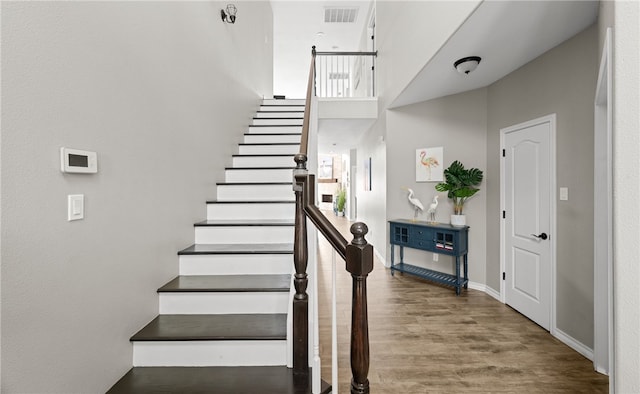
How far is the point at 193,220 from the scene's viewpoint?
100 inches

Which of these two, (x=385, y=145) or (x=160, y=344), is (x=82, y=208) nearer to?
(x=160, y=344)

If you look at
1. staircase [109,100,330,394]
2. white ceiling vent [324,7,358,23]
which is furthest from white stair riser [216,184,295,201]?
white ceiling vent [324,7,358,23]

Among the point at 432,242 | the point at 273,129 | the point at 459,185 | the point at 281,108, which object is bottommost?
the point at 432,242

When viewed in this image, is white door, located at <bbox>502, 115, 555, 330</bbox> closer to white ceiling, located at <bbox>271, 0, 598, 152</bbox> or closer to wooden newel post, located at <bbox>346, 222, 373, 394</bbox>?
white ceiling, located at <bbox>271, 0, 598, 152</bbox>

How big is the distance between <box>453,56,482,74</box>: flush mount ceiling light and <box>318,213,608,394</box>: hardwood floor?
8.33 ft

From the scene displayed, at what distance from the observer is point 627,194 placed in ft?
3.99

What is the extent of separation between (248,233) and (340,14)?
6.50 m

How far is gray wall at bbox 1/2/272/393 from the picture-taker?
1114 mm

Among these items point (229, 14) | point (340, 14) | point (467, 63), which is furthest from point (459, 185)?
point (340, 14)

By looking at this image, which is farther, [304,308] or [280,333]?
[280,333]

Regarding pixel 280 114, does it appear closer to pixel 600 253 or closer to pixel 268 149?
pixel 268 149

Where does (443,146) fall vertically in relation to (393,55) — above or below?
below

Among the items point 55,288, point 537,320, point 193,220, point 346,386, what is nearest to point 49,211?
point 55,288

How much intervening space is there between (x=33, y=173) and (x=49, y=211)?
0.16 metres
